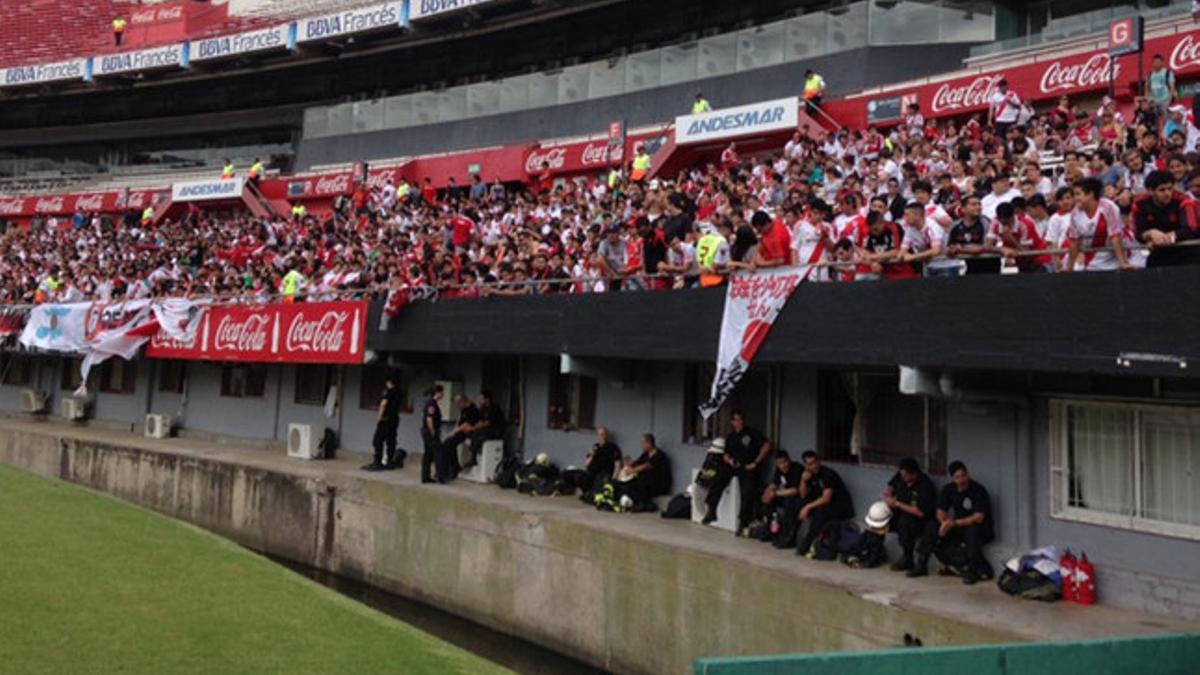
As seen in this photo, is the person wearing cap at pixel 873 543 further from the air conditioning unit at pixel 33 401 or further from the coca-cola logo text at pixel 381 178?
the air conditioning unit at pixel 33 401

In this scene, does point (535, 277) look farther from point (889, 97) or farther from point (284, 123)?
point (284, 123)

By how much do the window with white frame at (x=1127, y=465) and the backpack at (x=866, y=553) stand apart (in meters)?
1.73

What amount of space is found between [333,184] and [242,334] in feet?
56.1

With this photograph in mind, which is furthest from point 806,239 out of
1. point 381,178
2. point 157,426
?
point 381,178

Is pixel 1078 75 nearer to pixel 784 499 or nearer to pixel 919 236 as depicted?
pixel 919 236

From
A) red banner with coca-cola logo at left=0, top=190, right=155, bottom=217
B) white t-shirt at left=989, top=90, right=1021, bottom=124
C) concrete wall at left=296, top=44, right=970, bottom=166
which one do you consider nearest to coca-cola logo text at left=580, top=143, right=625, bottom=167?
concrete wall at left=296, top=44, right=970, bottom=166

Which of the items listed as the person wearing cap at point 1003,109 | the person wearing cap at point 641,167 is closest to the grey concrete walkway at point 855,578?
the person wearing cap at point 1003,109

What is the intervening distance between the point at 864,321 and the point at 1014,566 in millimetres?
2665

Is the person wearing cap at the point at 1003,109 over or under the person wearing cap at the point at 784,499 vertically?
over

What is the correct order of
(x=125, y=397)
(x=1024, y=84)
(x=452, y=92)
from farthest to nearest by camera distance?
(x=452, y=92), (x=125, y=397), (x=1024, y=84)

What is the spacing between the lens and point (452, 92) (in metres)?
37.9

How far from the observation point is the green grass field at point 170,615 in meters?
7.04

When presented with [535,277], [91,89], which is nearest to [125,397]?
[535,277]

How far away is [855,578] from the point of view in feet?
32.7
